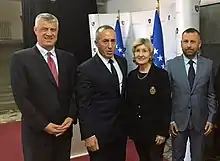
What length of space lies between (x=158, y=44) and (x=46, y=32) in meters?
2.49

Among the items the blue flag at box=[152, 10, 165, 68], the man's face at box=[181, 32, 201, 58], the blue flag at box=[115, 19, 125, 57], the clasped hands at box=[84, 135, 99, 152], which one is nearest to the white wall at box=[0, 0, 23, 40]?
the blue flag at box=[115, 19, 125, 57]

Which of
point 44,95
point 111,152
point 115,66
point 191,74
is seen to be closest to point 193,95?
point 191,74

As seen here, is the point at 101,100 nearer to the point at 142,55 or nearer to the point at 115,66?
the point at 115,66

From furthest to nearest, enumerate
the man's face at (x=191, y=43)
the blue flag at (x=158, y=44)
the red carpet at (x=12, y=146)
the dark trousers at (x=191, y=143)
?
the blue flag at (x=158, y=44) < the red carpet at (x=12, y=146) < the dark trousers at (x=191, y=143) < the man's face at (x=191, y=43)

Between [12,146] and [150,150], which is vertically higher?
[150,150]

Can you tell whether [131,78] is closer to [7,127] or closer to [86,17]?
[86,17]

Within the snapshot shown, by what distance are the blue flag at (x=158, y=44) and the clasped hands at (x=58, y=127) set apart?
235cm

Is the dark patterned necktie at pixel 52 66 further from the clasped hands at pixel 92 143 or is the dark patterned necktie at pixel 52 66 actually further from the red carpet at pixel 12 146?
the red carpet at pixel 12 146

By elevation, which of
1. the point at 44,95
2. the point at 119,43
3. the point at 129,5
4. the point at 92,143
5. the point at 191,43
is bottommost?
the point at 92,143

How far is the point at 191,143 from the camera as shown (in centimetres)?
283

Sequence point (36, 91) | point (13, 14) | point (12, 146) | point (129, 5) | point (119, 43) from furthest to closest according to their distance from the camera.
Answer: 1. point (13, 14)
2. point (129, 5)
3. point (119, 43)
4. point (12, 146)
5. point (36, 91)

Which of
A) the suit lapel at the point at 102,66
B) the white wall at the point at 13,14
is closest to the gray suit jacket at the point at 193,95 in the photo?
the suit lapel at the point at 102,66

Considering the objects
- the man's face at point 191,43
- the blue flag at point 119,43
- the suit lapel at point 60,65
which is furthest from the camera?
the blue flag at point 119,43

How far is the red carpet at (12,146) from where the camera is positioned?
4.15 m
